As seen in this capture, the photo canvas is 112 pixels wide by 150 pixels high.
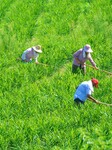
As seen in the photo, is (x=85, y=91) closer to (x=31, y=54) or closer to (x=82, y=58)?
(x=82, y=58)

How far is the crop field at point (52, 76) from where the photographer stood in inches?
276

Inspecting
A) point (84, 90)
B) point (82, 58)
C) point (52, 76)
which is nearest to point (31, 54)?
point (52, 76)

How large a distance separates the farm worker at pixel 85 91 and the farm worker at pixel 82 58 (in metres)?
1.43

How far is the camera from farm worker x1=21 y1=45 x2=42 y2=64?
10.1 m

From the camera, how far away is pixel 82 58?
9328 millimetres

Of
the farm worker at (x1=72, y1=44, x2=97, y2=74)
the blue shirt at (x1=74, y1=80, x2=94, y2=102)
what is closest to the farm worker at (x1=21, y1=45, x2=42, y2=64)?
the farm worker at (x1=72, y1=44, x2=97, y2=74)

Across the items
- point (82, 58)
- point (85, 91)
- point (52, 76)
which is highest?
point (82, 58)

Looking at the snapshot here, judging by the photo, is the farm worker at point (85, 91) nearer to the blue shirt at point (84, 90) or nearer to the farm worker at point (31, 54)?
the blue shirt at point (84, 90)

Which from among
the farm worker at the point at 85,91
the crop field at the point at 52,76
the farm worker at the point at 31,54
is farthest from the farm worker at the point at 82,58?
the farm worker at the point at 85,91

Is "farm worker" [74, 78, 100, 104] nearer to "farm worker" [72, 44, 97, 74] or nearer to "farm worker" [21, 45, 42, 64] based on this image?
"farm worker" [72, 44, 97, 74]

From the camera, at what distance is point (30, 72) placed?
10.0m

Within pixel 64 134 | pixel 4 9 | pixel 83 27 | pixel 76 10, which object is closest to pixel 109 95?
pixel 64 134

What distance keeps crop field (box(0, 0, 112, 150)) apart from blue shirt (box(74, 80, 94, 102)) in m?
0.20

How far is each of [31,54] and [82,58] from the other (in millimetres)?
1641
